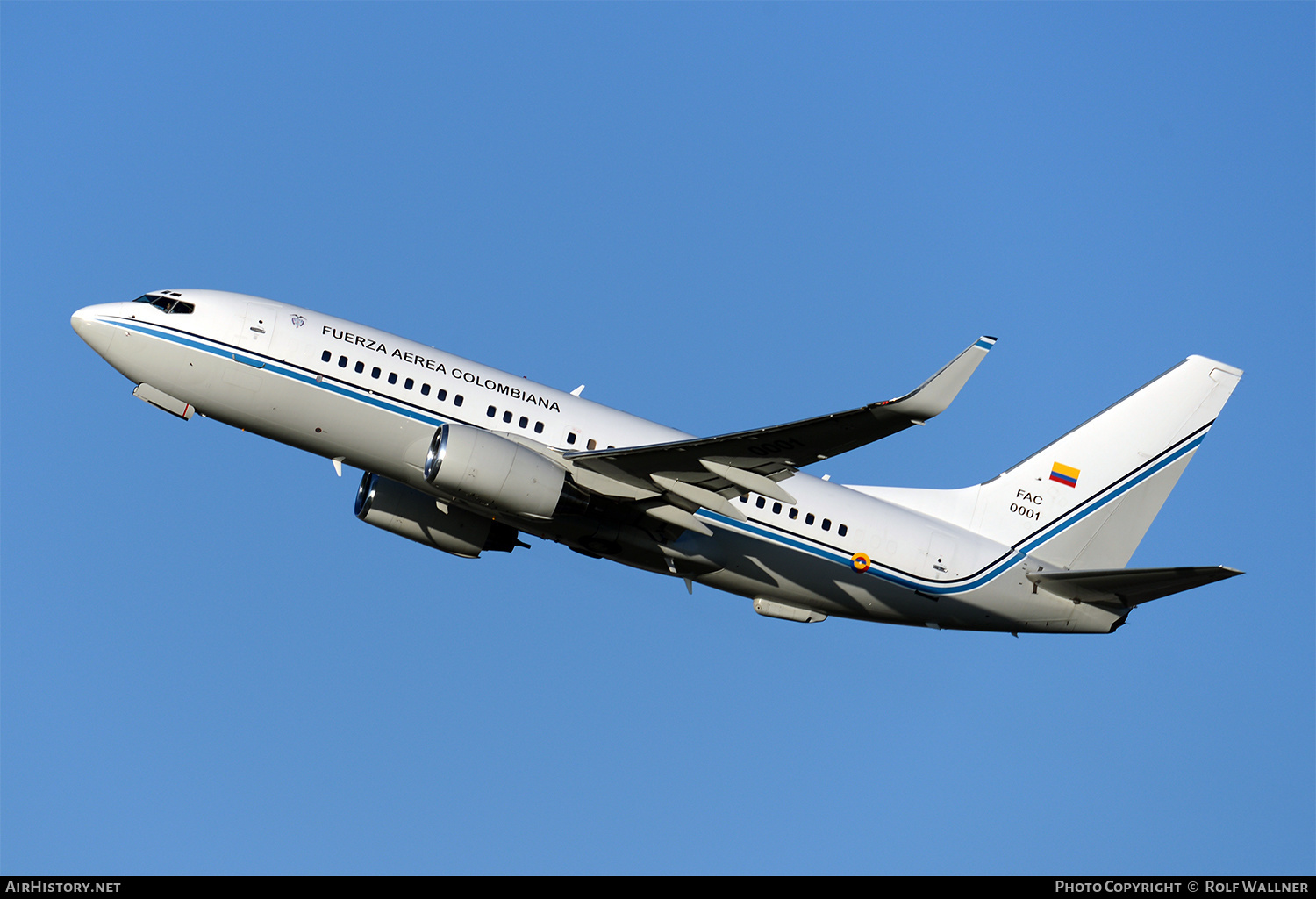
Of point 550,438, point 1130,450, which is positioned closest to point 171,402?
point 550,438

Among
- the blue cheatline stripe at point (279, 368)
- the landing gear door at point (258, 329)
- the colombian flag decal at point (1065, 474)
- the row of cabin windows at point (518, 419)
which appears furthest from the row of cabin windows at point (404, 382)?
the colombian flag decal at point (1065, 474)

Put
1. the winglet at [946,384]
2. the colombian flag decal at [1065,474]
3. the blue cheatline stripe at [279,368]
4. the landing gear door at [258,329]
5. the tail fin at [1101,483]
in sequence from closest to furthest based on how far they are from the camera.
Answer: the winglet at [946,384] < the blue cheatline stripe at [279,368] < the landing gear door at [258,329] < the tail fin at [1101,483] < the colombian flag decal at [1065,474]

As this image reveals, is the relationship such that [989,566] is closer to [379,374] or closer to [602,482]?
[602,482]

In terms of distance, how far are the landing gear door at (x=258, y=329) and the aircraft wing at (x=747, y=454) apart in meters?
8.07

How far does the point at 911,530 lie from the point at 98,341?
2205 centimetres

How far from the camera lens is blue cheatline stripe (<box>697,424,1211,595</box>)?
115 feet

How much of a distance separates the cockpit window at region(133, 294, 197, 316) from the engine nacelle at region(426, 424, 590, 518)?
24.1 ft

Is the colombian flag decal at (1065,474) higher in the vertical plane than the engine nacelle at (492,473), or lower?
higher

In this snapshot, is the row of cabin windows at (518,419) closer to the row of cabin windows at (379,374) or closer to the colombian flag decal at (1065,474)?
the row of cabin windows at (379,374)

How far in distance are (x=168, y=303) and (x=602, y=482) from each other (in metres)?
12.0

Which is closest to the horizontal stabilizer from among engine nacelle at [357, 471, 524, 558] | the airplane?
the airplane

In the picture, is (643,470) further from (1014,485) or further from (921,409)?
(1014,485)

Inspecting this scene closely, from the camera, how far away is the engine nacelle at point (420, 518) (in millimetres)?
36500
